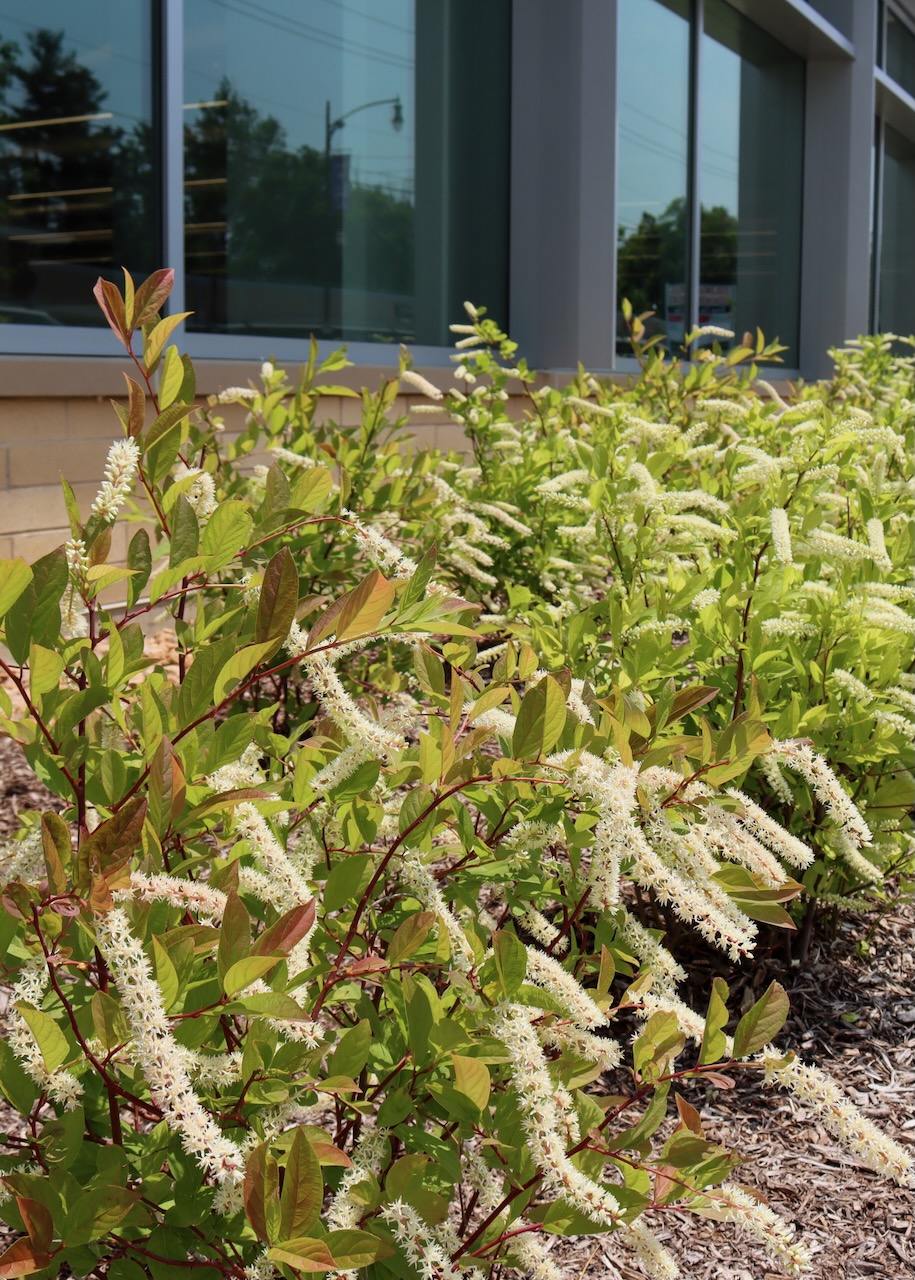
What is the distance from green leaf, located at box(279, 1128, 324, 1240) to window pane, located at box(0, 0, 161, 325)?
462 cm

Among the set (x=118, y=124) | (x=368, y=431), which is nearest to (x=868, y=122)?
(x=118, y=124)

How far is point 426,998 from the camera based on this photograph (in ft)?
4.46

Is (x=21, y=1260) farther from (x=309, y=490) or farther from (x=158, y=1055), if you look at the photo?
(x=309, y=490)

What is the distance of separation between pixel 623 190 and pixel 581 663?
742 centimetres

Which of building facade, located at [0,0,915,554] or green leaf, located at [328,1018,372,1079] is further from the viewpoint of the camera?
building facade, located at [0,0,915,554]

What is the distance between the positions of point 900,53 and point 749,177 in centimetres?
595

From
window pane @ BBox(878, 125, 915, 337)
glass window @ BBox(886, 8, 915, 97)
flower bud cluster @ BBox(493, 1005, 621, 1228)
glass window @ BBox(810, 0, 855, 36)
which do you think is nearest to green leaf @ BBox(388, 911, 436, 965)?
flower bud cluster @ BBox(493, 1005, 621, 1228)

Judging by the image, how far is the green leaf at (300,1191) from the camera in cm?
112

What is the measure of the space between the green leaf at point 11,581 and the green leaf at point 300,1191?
596 mm

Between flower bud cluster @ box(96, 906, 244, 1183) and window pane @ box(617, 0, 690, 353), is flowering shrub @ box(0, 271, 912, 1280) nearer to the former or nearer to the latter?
flower bud cluster @ box(96, 906, 244, 1183)

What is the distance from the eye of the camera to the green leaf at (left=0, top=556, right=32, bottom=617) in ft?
4.19

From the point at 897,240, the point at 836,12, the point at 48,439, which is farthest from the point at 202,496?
the point at 897,240

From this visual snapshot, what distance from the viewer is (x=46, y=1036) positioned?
3.85 ft

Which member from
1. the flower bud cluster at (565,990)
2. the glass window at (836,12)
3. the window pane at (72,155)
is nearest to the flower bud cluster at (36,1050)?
the flower bud cluster at (565,990)
